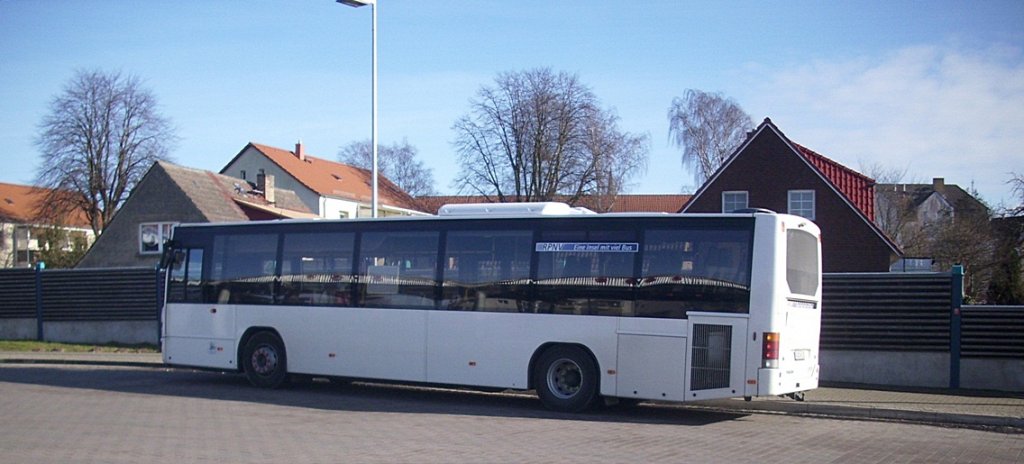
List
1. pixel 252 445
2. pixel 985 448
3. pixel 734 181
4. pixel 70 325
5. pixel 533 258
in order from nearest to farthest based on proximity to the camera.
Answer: pixel 252 445 < pixel 985 448 < pixel 533 258 < pixel 70 325 < pixel 734 181

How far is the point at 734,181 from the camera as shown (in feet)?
130

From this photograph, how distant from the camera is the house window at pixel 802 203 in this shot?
38250 mm

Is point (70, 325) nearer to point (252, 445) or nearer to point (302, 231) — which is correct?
point (302, 231)

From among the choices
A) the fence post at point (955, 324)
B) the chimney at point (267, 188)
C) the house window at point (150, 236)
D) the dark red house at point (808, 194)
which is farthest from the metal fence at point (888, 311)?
the chimney at point (267, 188)

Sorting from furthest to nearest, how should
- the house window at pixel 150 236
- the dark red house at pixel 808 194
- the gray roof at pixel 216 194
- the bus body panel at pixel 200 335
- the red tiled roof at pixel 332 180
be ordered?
the red tiled roof at pixel 332 180, the gray roof at pixel 216 194, the house window at pixel 150 236, the dark red house at pixel 808 194, the bus body panel at pixel 200 335

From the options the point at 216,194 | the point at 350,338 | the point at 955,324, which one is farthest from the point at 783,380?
the point at 216,194

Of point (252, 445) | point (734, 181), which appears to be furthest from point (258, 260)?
point (734, 181)

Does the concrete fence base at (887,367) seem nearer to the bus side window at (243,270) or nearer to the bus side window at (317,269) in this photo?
the bus side window at (317,269)

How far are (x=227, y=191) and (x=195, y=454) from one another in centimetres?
Answer: 3569

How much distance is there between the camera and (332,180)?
71438 millimetres

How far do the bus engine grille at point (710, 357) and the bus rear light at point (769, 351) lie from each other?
1.53ft

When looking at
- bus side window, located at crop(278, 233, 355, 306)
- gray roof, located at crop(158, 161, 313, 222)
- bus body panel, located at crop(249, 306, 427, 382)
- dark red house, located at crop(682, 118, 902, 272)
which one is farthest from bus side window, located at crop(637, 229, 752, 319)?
gray roof, located at crop(158, 161, 313, 222)

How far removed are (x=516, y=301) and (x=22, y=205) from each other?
8221 centimetres

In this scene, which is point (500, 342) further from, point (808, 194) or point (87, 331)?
point (808, 194)
